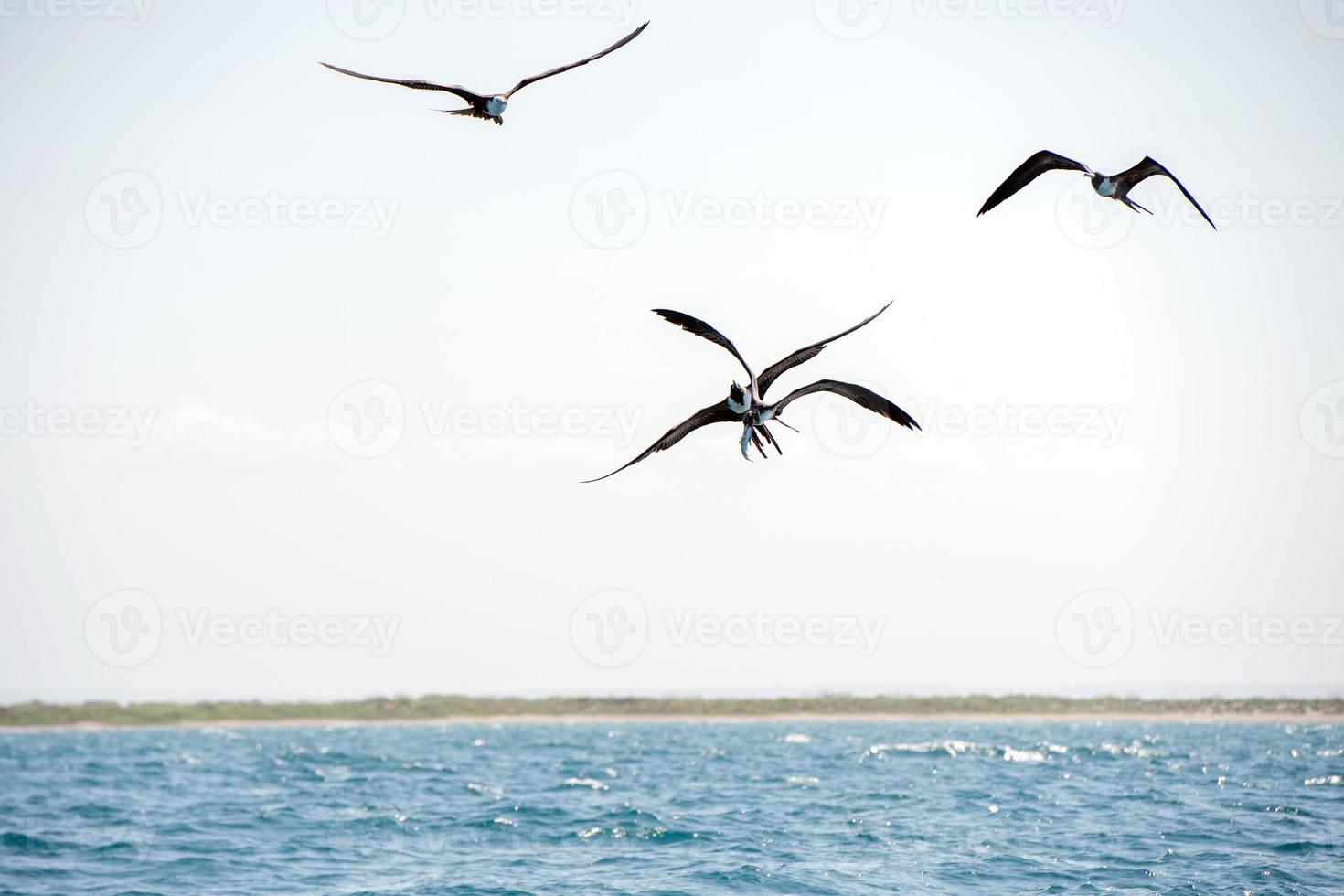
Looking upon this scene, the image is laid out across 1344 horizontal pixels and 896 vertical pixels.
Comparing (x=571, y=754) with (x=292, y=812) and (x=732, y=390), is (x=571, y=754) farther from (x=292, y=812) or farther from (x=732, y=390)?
(x=732, y=390)

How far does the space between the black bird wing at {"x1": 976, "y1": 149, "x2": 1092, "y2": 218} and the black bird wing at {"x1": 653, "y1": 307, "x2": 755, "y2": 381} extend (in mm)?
4819

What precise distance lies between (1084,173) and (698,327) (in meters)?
6.01

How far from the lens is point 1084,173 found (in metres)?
13.4

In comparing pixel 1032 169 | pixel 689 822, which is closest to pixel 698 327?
pixel 1032 169

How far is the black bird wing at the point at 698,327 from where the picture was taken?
9.34 m

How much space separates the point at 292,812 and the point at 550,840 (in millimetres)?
8457

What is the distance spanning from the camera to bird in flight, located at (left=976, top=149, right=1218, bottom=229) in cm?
1299

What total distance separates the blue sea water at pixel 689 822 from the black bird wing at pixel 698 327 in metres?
13.3

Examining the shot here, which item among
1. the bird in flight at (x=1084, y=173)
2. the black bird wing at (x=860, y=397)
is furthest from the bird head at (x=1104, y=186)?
the black bird wing at (x=860, y=397)

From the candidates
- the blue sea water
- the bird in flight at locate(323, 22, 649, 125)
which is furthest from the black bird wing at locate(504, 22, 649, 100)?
the blue sea water

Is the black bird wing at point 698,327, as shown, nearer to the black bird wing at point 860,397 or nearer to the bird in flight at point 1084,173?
the black bird wing at point 860,397

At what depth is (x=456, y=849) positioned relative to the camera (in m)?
25.0

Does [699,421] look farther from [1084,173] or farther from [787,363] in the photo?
[1084,173]

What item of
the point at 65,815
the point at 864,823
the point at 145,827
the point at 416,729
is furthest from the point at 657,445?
the point at 416,729
